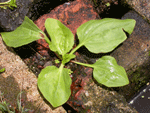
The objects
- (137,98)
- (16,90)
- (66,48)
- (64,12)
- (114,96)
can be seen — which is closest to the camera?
(16,90)

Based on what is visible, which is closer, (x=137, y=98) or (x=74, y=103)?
(x=74, y=103)

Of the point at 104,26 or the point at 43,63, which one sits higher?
the point at 104,26

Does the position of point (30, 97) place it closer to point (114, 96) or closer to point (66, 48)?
point (66, 48)

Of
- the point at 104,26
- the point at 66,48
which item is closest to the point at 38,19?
the point at 66,48

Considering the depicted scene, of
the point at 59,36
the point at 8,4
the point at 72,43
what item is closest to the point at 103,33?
the point at 72,43

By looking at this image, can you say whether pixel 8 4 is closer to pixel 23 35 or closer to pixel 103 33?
pixel 23 35

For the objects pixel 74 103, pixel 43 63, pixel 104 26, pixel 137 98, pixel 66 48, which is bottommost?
pixel 137 98

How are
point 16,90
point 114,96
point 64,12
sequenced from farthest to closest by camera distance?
point 64,12, point 114,96, point 16,90

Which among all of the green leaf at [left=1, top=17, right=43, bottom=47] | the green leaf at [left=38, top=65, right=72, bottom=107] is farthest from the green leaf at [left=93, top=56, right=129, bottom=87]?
the green leaf at [left=1, top=17, right=43, bottom=47]

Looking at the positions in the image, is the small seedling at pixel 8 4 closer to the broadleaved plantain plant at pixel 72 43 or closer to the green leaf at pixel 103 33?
the broadleaved plantain plant at pixel 72 43
